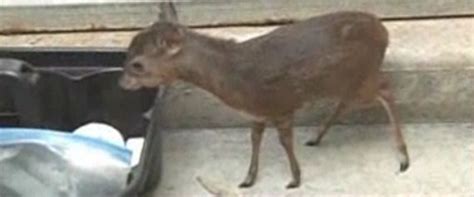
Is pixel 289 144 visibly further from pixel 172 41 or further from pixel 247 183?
pixel 172 41

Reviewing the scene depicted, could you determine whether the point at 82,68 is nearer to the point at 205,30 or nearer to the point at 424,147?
the point at 205,30

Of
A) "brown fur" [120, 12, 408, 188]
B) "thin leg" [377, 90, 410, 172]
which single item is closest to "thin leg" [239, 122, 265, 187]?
"brown fur" [120, 12, 408, 188]

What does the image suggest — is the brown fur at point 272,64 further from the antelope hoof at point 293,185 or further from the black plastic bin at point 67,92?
the black plastic bin at point 67,92

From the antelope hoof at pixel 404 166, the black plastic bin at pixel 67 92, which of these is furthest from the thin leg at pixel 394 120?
the black plastic bin at pixel 67 92

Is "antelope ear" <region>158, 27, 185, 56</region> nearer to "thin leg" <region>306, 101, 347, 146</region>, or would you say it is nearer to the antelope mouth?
the antelope mouth

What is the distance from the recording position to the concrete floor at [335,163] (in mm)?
3240

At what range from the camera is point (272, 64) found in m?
3.12

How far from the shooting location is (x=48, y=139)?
10.4 feet

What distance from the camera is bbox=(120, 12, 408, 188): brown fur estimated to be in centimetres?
304

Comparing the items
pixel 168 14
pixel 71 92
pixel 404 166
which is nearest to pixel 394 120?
pixel 404 166

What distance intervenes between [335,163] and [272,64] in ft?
1.15

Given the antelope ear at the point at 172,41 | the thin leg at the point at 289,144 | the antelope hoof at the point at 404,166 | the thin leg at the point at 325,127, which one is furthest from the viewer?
the thin leg at the point at 325,127

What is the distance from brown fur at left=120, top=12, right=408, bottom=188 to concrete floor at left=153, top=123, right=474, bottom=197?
6 centimetres

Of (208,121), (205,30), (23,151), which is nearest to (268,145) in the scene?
(208,121)
